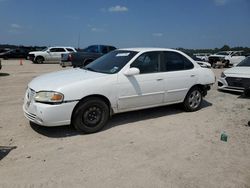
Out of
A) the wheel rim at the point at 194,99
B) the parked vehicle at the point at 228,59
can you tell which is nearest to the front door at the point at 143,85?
the wheel rim at the point at 194,99

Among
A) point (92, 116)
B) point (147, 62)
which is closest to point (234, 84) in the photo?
point (147, 62)

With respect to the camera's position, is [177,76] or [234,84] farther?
[234,84]

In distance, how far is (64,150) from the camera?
4367 millimetres

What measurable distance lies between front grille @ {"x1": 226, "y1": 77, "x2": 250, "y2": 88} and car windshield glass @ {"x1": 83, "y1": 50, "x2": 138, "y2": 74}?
16.1 ft

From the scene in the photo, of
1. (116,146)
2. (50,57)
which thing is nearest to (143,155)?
(116,146)

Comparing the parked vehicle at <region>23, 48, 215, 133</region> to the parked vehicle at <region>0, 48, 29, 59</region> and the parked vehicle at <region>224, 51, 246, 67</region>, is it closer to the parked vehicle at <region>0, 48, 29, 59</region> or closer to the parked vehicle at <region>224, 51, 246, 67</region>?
the parked vehicle at <region>224, 51, 246, 67</region>

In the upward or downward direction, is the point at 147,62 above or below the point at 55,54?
below

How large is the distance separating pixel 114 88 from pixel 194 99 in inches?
101

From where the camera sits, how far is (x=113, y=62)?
5.88m

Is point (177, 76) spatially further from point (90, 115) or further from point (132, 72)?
point (90, 115)

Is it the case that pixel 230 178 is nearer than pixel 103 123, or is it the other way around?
pixel 230 178

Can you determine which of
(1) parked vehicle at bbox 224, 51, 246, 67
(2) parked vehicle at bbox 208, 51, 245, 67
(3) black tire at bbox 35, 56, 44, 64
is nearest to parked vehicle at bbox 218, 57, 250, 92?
(2) parked vehicle at bbox 208, 51, 245, 67

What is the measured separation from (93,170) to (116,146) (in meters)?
0.89

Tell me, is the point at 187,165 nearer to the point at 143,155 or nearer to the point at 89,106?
the point at 143,155
